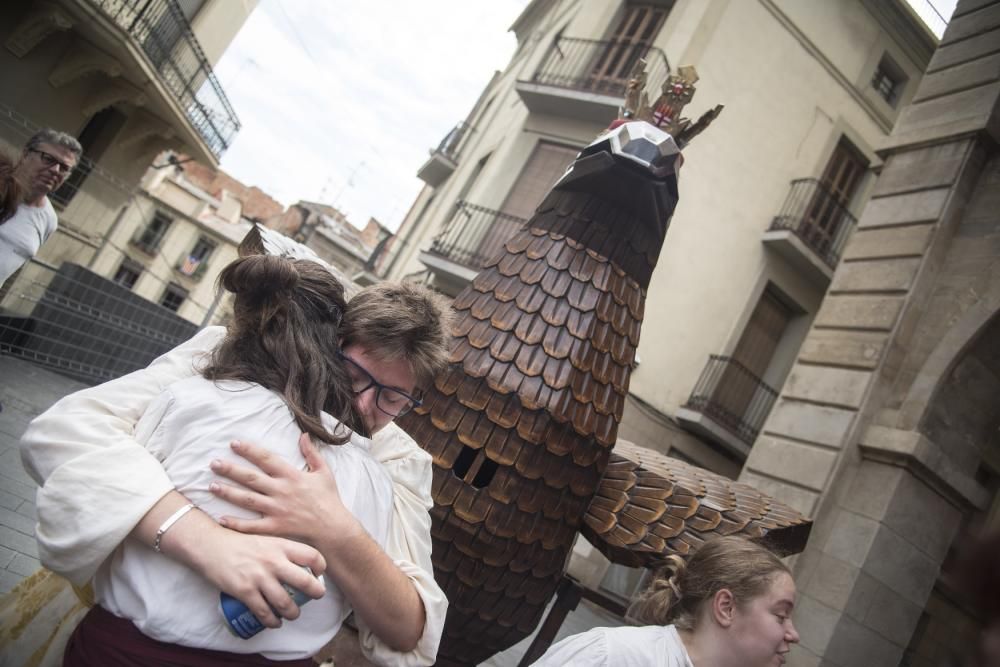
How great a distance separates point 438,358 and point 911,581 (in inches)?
150

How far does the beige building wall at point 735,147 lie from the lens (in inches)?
365

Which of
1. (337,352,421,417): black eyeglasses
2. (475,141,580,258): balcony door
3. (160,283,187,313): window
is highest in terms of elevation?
(475,141,580,258): balcony door

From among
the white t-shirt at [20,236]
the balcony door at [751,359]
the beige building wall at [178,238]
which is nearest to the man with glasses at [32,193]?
the white t-shirt at [20,236]

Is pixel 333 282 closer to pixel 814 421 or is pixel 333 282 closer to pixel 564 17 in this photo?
pixel 814 421

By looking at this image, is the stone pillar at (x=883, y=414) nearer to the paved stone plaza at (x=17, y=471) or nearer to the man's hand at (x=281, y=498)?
the man's hand at (x=281, y=498)

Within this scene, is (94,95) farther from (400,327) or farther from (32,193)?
(400,327)

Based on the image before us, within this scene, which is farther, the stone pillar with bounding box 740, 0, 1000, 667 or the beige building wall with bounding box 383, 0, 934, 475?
the beige building wall with bounding box 383, 0, 934, 475

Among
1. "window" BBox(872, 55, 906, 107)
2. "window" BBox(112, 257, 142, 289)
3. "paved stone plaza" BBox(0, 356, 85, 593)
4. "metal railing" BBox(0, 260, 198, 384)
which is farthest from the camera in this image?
"window" BBox(112, 257, 142, 289)

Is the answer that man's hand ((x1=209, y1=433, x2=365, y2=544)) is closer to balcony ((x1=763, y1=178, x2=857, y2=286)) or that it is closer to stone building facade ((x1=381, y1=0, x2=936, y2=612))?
stone building facade ((x1=381, y1=0, x2=936, y2=612))

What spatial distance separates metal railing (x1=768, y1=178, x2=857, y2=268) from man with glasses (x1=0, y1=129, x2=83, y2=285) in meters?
10.0

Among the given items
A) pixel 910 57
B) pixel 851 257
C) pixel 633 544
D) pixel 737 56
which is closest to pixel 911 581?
pixel 851 257

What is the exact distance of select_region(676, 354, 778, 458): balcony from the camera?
9.64 m

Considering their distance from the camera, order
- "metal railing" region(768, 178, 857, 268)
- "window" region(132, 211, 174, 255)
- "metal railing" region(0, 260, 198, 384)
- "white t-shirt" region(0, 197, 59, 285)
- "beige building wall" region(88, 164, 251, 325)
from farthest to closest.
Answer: "window" region(132, 211, 174, 255)
"beige building wall" region(88, 164, 251, 325)
"metal railing" region(768, 178, 857, 268)
"metal railing" region(0, 260, 198, 384)
"white t-shirt" region(0, 197, 59, 285)

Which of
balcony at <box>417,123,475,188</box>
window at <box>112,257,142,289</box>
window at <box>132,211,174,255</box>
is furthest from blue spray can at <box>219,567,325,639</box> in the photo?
window at <box>132,211,174,255</box>
